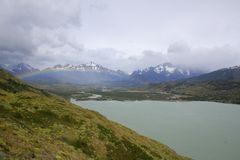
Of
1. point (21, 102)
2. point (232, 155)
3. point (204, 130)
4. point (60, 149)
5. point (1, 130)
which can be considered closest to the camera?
point (1, 130)

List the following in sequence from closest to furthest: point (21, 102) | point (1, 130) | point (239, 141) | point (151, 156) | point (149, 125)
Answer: point (1, 130) < point (151, 156) < point (21, 102) < point (239, 141) < point (149, 125)

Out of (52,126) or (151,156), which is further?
(151,156)

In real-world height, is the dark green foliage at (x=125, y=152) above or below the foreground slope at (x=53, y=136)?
below

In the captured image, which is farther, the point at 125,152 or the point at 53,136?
the point at 125,152

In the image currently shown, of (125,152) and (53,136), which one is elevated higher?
(53,136)

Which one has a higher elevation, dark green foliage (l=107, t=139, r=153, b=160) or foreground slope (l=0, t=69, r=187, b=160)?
foreground slope (l=0, t=69, r=187, b=160)

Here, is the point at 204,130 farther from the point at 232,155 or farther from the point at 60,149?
the point at 60,149

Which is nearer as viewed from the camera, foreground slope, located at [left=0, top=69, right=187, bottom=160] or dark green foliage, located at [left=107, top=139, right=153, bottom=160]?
foreground slope, located at [left=0, top=69, right=187, bottom=160]

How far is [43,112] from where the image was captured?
4412cm

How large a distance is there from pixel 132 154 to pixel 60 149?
1426 cm

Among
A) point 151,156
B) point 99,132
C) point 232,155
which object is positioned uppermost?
point 99,132

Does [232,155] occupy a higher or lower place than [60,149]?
lower

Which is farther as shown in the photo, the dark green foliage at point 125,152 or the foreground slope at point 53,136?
the dark green foliage at point 125,152

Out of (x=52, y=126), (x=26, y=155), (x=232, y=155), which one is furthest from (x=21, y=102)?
(x=232, y=155)
